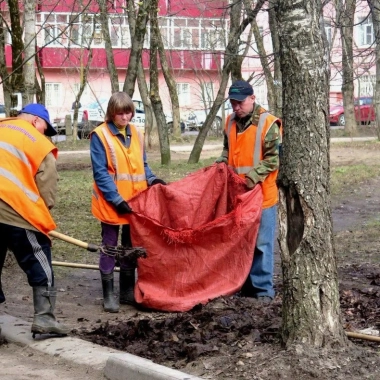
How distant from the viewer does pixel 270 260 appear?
716cm

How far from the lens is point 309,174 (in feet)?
16.4

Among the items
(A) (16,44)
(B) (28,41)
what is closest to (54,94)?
(A) (16,44)

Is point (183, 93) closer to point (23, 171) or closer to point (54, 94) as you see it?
point (54, 94)

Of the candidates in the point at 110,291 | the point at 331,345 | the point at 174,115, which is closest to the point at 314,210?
the point at 331,345

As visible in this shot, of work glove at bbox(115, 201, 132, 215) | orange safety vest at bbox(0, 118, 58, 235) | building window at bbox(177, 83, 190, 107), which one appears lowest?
work glove at bbox(115, 201, 132, 215)

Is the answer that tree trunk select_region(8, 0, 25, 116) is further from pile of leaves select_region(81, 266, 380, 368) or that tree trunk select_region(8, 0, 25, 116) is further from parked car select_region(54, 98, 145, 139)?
parked car select_region(54, 98, 145, 139)

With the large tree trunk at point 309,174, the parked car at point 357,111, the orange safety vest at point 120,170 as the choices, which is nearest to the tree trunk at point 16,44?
the orange safety vest at point 120,170

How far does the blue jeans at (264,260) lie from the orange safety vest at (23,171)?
189 cm

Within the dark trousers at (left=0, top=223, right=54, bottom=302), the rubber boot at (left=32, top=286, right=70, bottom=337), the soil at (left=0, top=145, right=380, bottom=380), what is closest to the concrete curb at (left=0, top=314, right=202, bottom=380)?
the rubber boot at (left=32, top=286, right=70, bottom=337)

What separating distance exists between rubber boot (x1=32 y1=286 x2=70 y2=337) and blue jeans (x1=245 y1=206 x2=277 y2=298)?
1.77 metres

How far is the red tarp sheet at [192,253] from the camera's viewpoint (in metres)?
6.92

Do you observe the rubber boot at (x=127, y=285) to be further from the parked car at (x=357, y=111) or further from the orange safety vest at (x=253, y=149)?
the parked car at (x=357, y=111)

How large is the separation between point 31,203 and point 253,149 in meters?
2.00

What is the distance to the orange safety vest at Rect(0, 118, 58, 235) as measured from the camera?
584 cm
